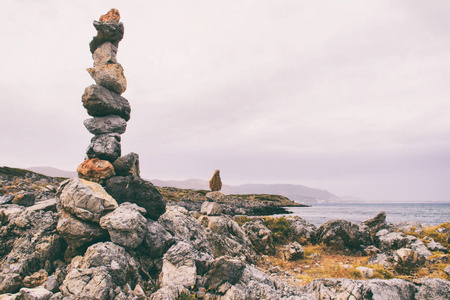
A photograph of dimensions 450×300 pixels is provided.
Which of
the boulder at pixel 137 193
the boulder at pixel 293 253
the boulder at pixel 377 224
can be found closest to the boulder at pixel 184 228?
the boulder at pixel 137 193

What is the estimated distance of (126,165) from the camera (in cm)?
1498

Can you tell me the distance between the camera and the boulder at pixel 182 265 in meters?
10.8

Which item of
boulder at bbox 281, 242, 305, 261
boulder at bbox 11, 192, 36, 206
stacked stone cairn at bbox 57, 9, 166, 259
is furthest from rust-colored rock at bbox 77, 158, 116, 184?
boulder at bbox 281, 242, 305, 261

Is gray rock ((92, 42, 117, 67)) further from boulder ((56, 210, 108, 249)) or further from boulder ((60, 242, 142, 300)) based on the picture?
boulder ((60, 242, 142, 300))

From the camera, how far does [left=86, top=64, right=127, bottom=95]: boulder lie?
51.4 ft

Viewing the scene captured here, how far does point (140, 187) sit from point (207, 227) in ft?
31.0

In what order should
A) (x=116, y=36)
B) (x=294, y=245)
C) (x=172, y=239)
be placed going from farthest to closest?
1. (x=294, y=245)
2. (x=116, y=36)
3. (x=172, y=239)

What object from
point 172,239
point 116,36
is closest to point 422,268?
point 172,239

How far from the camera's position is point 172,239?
13477 mm

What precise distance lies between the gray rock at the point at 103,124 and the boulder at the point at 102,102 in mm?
422

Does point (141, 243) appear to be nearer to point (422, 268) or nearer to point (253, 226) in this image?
point (253, 226)

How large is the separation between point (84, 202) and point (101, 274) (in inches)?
156

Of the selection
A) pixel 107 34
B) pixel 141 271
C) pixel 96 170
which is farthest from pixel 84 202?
pixel 107 34

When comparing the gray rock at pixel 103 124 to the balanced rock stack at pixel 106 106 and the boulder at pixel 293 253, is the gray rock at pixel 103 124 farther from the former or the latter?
the boulder at pixel 293 253
